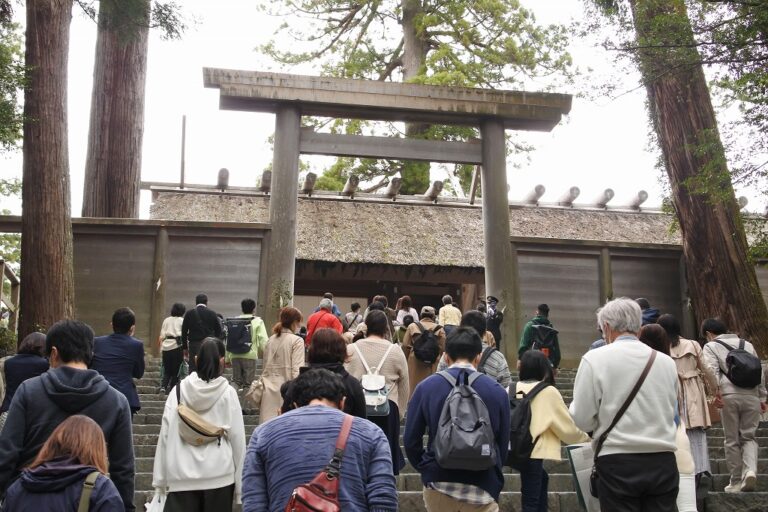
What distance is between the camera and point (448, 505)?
4.32 m

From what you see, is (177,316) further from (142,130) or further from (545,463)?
(142,130)

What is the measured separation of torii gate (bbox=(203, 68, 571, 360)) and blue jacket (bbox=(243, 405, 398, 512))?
9.51 metres

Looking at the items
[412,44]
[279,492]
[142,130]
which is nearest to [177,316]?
[279,492]

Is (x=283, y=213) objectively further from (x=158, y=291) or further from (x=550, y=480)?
(x=550, y=480)

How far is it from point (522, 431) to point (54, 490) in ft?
10.5

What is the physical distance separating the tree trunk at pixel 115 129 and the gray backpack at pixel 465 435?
13.9m

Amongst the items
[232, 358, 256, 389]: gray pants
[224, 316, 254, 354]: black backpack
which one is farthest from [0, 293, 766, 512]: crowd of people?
[232, 358, 256, 389]: gray pants

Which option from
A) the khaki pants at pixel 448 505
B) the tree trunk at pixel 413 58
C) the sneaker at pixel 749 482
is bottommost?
the sneaker at pixel 749 482

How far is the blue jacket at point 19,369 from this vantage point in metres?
5.82

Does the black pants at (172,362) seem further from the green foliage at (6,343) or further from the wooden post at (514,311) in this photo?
the wooden post at (514,311)

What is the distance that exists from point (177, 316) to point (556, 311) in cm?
688

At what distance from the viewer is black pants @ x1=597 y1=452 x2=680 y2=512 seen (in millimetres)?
3975

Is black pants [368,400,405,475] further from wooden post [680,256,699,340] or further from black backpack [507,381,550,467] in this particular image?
wooden post [680,256,699,340]

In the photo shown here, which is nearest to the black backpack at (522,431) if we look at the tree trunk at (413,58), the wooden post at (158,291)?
the wooden post at (158,291)
